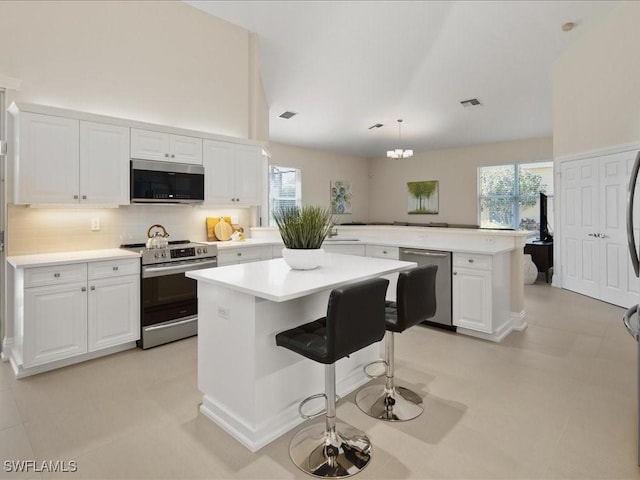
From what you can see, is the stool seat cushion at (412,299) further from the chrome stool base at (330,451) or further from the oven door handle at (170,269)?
the oven door handle at (170,269)

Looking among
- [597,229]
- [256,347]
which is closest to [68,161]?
[256,347]

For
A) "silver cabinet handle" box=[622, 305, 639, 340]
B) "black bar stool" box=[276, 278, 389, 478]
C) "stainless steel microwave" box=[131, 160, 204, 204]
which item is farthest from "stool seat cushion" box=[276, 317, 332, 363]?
"stainless steel microwave" box=[131, 160, 204, 204]

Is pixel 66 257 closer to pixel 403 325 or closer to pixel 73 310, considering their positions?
pixel 73 310

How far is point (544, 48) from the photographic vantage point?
534 cm

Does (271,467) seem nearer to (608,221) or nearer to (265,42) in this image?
(265,42)

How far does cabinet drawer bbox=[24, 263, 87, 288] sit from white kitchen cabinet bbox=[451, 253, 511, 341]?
11.3ft

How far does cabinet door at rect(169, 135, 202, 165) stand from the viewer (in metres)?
3.91

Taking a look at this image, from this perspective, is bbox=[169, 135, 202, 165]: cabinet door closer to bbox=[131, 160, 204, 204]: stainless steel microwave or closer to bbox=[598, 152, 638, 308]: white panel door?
bbox=[131, 160, 204, 204]: stainless steel microwave

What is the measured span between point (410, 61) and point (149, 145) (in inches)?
167

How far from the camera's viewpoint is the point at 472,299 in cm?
363

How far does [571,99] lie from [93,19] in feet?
21.1

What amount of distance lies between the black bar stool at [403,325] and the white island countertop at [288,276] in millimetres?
221

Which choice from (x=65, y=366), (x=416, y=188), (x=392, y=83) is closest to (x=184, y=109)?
(x=65, y=366)

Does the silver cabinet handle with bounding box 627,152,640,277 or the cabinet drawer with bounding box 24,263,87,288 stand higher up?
the silver cabinet handle with bounding box 627,152,640,277
